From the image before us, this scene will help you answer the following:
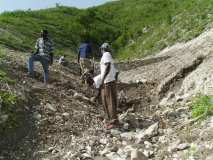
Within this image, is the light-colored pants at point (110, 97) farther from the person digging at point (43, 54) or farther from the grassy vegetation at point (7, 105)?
the person digging at point (43, 54)

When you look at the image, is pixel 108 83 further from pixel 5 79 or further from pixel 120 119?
pixel 5 79

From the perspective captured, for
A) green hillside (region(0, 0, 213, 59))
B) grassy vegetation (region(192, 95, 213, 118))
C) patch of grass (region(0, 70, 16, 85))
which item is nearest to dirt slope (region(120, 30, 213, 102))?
grassy vegetation (region(192, 95, 213, 118))

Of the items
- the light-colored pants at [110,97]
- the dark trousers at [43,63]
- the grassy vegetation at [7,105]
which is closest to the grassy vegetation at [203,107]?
the light-colored pants at [110,97]

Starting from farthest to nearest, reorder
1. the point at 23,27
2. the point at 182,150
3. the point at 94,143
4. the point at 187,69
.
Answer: the point at 23,27 < the point at 187,69 < the point at 94,143 < the point at 182,150

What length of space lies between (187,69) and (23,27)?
21.1m

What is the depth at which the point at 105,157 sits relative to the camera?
12.2 meters

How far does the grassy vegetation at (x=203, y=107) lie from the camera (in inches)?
513

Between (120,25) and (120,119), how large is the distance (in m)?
36.7

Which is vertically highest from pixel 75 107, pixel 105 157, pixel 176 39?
pixel 176 39

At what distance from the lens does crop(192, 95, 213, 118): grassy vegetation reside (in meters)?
13.0

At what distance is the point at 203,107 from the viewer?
43.7ft

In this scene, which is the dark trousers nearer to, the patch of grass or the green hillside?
the patch of grass

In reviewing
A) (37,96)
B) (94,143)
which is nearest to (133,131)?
(94,143)

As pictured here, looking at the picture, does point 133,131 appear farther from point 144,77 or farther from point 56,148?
point 144,77
